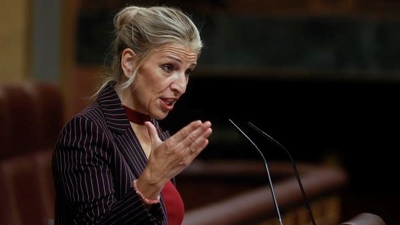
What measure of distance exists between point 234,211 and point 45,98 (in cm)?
92

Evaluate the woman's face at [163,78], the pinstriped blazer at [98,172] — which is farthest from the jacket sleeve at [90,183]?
the woman's face at [163,78]

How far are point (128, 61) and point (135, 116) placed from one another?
115 mm

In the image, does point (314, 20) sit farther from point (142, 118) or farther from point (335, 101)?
point (142, 118)

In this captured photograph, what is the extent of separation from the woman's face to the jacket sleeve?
130 millimetres

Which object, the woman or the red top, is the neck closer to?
the woman

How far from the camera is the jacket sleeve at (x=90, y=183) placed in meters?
2.03

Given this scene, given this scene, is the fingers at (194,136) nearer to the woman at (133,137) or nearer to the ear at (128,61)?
the woman at (133,137)

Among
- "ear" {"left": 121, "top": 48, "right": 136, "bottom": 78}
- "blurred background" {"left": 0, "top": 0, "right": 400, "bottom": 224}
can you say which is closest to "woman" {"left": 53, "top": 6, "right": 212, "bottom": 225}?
"ear" {"left": 121, "top": 48, "right": 136, "bottom": 78}

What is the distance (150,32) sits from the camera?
222cm

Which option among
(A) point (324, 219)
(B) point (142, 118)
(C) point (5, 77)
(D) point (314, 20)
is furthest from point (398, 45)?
(B) point (142, 118)

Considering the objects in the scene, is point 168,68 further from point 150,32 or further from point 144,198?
point 144,198

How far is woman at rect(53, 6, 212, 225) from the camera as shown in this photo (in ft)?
6.64

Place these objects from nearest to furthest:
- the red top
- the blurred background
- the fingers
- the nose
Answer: the fingers, the nose, the red top, the blurred background

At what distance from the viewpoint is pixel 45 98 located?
4277 mm
